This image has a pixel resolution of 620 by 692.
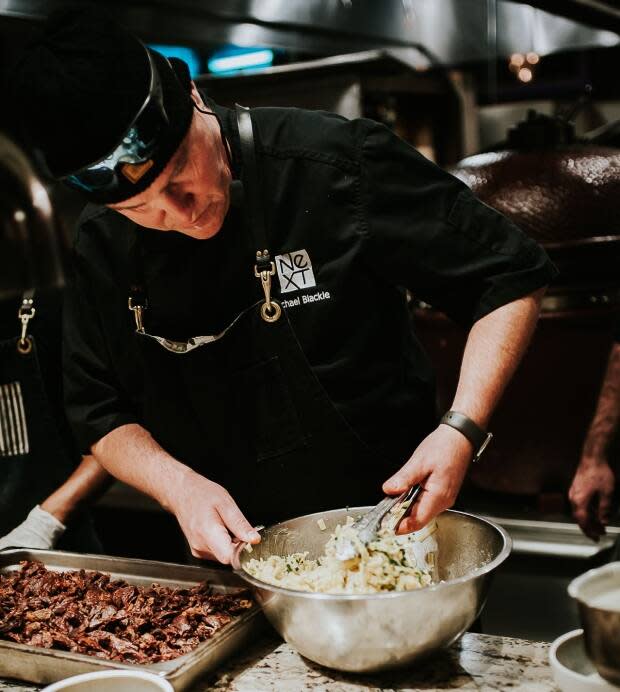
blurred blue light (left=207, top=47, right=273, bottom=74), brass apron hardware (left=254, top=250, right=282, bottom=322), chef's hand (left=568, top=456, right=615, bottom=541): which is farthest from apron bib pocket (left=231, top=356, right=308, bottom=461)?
blurred blue light (left=207, top=47, right=273, bottom=74)

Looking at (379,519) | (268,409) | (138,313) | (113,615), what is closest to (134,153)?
(138,313)

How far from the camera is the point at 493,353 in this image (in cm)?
188

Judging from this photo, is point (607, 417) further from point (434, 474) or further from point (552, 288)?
point (434, 474)

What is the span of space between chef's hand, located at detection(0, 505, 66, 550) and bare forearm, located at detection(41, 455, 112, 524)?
3 cm

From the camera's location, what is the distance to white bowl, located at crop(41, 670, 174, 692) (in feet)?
4.56

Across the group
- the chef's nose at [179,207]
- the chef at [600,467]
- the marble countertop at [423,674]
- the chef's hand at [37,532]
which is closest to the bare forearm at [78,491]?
the chef's hand at [37,532]

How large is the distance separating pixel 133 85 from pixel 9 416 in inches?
56.3

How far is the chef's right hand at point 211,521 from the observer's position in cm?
170

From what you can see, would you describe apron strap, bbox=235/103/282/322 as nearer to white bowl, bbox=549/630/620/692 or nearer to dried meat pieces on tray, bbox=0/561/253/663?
dried meat pieces on tray, bbox=0/561/253/663

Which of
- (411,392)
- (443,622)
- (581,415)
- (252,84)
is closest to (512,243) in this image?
(411,392)

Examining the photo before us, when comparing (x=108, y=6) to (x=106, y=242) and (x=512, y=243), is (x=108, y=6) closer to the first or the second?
(x=106, y=242)

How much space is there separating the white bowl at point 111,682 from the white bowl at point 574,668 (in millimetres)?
631

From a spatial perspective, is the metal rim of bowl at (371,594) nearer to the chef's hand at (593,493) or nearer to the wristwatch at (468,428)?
the wristwatch at (468,428)

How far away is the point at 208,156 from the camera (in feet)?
6.07
